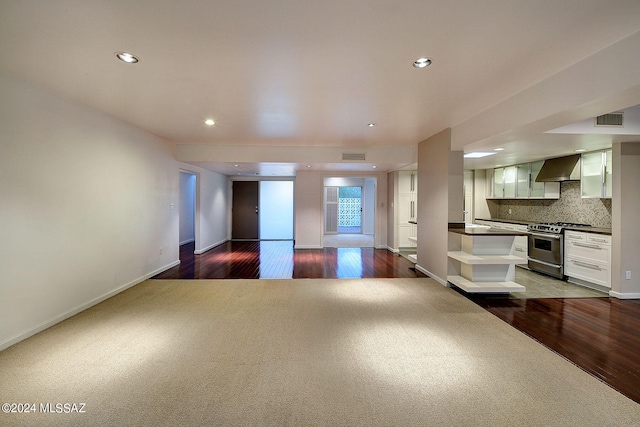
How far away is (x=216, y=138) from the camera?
5.15 meters

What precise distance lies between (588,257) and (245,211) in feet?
27.3

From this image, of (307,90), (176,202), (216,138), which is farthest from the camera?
(176,202)

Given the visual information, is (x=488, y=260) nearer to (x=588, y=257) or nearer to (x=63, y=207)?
(x=588, y=257)

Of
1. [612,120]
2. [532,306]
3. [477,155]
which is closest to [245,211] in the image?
[477,155]

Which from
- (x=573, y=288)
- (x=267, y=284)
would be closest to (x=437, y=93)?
(x=267, y=284)

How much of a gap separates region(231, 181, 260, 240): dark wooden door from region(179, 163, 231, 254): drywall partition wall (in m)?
0.24

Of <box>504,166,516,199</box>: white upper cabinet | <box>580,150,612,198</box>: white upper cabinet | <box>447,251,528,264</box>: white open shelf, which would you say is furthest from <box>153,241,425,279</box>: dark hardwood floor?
<box>580,150,612,198</box>: white upper cabinet

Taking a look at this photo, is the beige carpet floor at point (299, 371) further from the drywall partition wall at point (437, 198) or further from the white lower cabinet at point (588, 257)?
the white lower cabinet at point (588, 257)

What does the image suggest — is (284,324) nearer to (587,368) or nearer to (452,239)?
(587,368)

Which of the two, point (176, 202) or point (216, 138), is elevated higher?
point (216, 138)

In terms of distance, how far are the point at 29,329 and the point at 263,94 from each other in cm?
320

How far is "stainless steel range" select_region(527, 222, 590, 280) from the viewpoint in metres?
4.79

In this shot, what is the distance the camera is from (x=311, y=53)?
2174mm

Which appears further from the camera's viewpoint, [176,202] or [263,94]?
[176,202]
